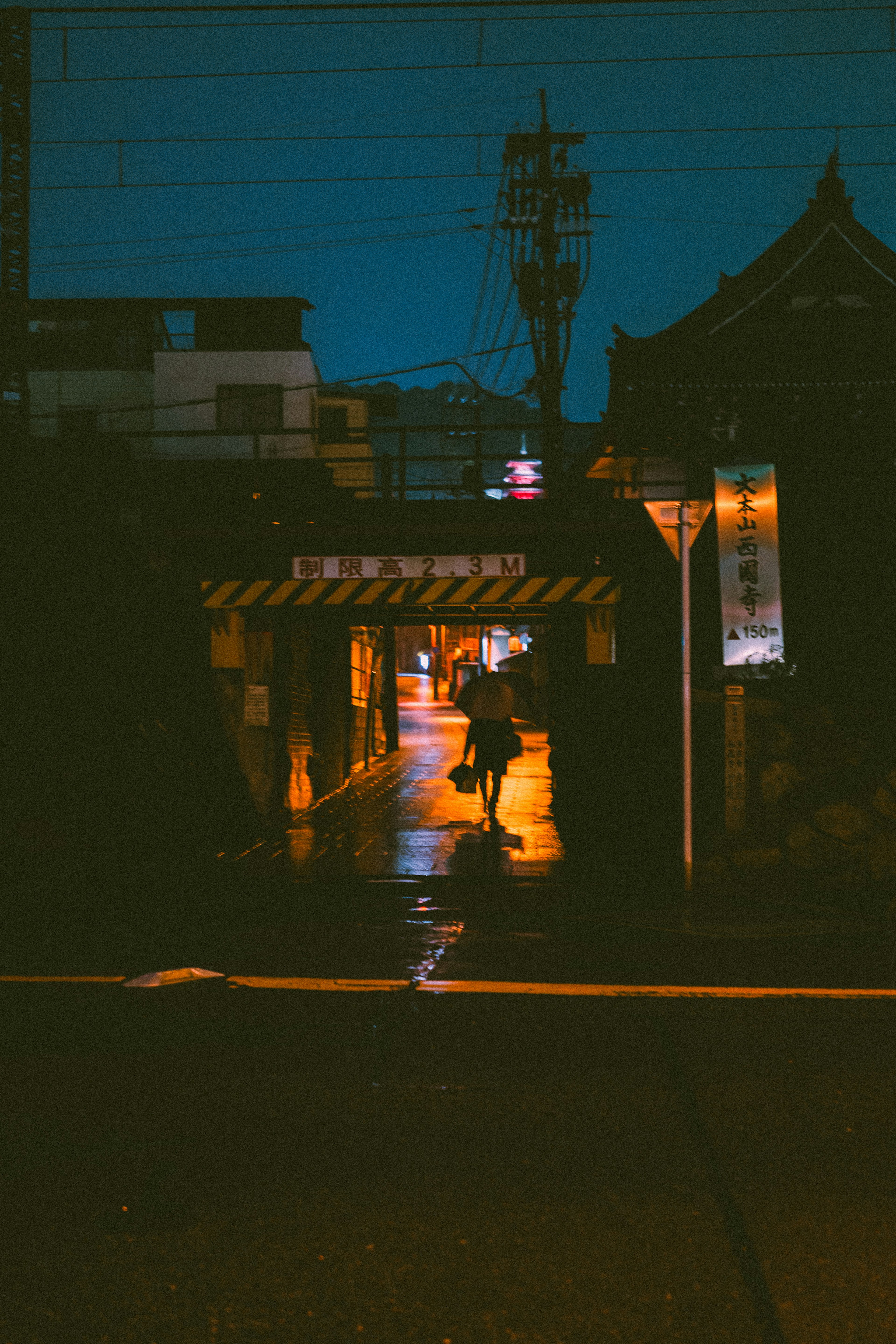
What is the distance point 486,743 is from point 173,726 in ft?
14.4

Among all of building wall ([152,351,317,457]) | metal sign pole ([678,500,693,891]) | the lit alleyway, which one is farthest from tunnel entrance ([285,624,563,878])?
building wall ([152,351,317,457])

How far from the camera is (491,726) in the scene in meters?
14.6

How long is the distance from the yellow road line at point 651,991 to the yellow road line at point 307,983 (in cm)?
20

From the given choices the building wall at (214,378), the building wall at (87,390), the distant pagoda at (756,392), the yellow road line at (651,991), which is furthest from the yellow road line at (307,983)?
the building wall at (87,390)

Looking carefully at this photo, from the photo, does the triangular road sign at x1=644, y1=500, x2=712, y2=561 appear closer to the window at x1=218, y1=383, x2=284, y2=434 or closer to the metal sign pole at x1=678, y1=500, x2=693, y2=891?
the metal sign pole at x1=678, y1=500, x2=693, y2=891

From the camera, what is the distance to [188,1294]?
3170 mm

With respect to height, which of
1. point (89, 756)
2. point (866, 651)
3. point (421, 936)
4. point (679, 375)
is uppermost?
point (679, 375)

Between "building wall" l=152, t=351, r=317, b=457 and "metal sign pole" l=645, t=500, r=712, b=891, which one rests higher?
"building wall" l=152, t=351, r=317, b=457

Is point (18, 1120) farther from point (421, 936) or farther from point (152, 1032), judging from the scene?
point (421, 936)

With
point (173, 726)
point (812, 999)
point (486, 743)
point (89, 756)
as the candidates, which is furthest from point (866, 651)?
point (89, 756)

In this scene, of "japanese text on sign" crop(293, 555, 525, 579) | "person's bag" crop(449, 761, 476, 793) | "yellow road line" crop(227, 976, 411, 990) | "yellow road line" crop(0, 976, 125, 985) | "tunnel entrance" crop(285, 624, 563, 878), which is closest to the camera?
"yellow road line" crop(227, 976, 411, 990)

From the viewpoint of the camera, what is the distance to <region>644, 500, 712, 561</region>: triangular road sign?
1059cm

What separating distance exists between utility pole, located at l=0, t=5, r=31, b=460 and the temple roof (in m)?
11.9

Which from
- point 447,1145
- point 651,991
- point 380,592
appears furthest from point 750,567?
point 447,1145
